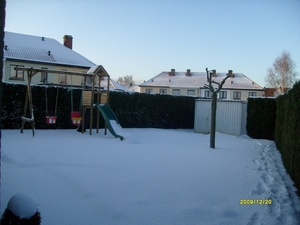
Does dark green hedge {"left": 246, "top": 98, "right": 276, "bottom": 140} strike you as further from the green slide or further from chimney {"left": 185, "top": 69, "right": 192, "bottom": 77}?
chimney {"left": 185, "top": 69, "right": 192, "bottom": 77}

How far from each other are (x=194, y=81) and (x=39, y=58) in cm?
2670

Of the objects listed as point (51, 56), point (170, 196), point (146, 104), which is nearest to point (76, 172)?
point (170, 196)

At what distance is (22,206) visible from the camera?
2.98m

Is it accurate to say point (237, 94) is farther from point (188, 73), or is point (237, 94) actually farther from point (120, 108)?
point (120, 108)

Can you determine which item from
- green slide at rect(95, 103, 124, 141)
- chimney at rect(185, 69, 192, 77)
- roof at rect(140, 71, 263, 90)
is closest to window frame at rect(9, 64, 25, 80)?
green slide at rect(95, 103, 124, 141)

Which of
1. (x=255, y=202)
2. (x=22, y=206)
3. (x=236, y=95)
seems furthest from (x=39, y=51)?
(x=236, y=95)

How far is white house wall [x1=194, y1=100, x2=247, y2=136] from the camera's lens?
15984 mm

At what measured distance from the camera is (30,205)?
302 centimetres

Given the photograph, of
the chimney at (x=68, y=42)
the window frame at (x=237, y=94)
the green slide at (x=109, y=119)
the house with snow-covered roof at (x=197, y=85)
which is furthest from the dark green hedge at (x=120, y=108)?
the window frame at (x=237, y=94)

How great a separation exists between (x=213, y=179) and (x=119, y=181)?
1.99 m

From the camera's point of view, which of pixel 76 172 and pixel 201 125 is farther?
pixel 201 125

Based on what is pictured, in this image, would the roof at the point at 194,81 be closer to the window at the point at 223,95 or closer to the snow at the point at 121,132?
the window at the point at 223,95

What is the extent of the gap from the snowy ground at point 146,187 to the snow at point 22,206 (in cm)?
67

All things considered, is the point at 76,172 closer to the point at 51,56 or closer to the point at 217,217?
the point at 217,217
